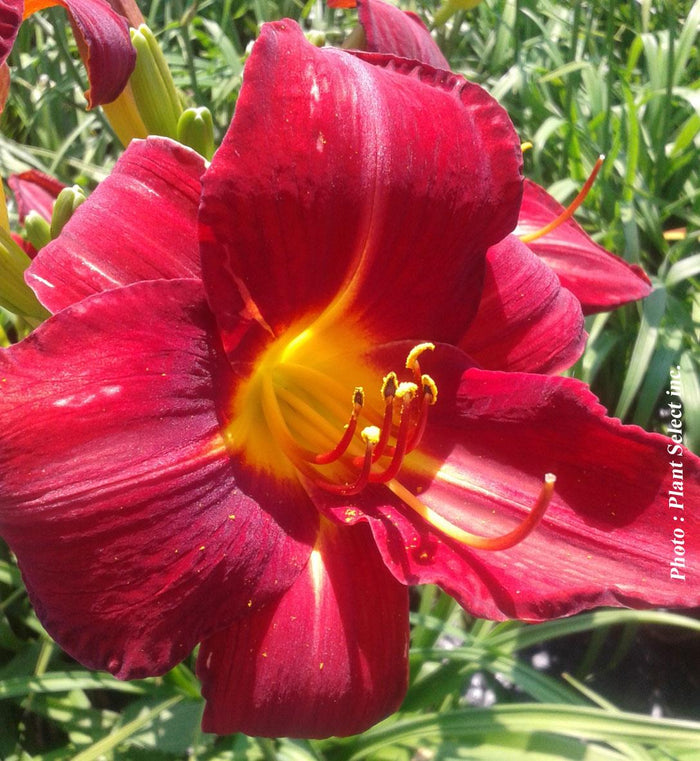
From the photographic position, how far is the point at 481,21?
2020 mm

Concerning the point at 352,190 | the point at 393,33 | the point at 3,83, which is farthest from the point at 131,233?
the point at 393,33

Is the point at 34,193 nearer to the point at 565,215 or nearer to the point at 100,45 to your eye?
the point at 100,45

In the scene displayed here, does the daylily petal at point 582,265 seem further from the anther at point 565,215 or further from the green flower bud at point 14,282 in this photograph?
the green flower bud at point 14,282

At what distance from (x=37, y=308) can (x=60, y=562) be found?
0.33 m

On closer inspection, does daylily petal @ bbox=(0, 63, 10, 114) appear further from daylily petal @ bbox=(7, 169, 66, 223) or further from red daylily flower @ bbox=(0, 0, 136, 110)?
daylily petal @ bbox=(7, 169, 66, 223)

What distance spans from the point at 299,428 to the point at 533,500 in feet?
0.73

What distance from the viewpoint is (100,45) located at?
Result: 606 mm

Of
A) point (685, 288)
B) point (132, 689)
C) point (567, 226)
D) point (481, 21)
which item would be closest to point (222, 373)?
point (567, 226)

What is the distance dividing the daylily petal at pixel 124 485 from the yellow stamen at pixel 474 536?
0.44 ft

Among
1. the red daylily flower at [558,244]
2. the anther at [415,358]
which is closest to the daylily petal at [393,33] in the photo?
the red daylily flower at [558,244]

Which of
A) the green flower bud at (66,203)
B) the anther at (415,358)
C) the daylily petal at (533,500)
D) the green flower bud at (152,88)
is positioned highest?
the green flower bud at (152,88)

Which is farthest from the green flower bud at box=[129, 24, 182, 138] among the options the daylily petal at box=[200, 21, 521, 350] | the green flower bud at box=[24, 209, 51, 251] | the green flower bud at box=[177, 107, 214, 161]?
the daylily petal at box=[200, 21, 521, 350]

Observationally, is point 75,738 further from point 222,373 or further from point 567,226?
point 567,226

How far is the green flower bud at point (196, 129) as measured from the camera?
73 centimetres
